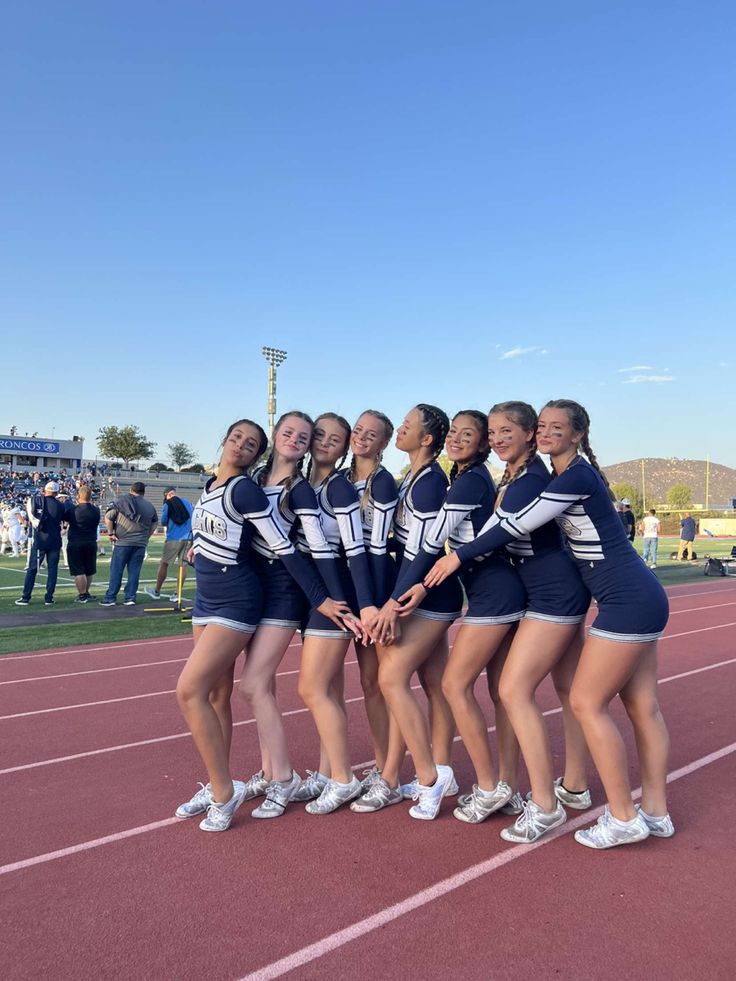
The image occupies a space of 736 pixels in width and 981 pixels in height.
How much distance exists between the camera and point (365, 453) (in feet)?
13.0

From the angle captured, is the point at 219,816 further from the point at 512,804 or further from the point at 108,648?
the point at 108,648

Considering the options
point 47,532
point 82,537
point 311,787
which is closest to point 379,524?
point 311,787

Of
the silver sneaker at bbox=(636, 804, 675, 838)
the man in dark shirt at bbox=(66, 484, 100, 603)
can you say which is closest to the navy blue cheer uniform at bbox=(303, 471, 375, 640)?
the silver sneaker at bbox=(636, 804, 675, 838)

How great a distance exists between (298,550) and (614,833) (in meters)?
1.91

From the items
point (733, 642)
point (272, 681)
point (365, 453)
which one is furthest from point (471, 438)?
point (733, 642)

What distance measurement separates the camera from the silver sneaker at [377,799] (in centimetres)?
391

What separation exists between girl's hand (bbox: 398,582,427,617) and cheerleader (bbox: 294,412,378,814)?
0.13 meters

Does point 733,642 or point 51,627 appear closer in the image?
point 733,642

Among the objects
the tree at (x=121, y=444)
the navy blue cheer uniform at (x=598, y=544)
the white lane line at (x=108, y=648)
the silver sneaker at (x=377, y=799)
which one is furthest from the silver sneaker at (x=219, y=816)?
the tree at (x=121, y=444)

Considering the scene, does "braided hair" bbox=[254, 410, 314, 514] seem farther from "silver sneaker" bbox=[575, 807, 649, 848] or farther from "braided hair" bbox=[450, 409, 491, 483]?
"silver sneaker" bbox=[575, 807, 649, 848]

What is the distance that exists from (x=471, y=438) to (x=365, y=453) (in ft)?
1.79

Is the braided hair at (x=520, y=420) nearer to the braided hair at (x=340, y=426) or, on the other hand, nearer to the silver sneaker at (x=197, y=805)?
the braided hair at (x=340, y=426)

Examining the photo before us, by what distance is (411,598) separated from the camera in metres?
3.62

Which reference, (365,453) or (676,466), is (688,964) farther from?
(676,466)
